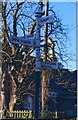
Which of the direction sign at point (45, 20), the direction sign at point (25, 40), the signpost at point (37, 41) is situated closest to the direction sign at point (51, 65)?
the signpost at point (37, 41)

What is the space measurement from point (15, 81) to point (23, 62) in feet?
0.65

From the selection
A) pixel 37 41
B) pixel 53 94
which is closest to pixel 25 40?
pixel 37 41

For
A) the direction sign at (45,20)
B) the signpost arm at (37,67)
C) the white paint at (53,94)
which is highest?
the direction sign at (45,20)

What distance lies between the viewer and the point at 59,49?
8.19 ft

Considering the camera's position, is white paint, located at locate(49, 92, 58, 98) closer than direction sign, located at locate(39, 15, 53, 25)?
No

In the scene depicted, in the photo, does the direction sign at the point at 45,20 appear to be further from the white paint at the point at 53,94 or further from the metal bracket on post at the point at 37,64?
the white paint at the point at 53,94

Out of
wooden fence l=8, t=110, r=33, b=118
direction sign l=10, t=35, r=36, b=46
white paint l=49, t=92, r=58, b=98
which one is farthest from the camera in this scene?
white paint l=49, t=92, r=58, b=98

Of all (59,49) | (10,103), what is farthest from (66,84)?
(10,103)

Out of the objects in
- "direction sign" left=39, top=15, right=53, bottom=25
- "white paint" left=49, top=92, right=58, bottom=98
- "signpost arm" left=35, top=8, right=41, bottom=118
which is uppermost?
"direction sign" left=39, top=15, right=53, bottom=25

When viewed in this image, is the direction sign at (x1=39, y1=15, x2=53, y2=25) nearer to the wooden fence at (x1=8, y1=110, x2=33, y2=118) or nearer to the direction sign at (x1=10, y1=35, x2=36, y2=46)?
the direction sign at (x1=10, y1=35, x2=36, y2=46)

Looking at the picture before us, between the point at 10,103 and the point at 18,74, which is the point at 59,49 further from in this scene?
the point at 10,103

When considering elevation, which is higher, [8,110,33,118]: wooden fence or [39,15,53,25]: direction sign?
[39,15,53,25]: direction sign

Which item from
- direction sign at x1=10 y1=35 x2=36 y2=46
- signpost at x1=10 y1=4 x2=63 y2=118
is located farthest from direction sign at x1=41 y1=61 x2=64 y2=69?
direction sign at x1=10 y1=35 x2=36 y2=46

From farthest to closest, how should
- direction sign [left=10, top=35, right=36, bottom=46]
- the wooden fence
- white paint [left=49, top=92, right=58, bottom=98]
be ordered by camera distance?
white paint [left=49, top=92, right=58, bottom=98], direction sign [left=10, top=35, right=36, bottom=46], the wooden fence
